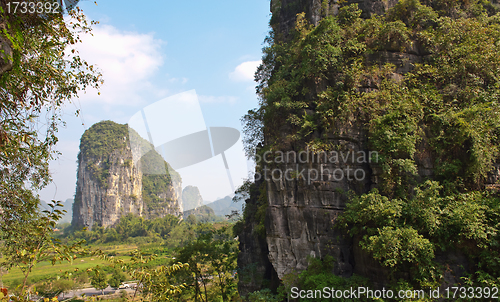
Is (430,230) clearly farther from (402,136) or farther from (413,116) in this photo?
(413,116)

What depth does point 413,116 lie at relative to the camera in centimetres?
895

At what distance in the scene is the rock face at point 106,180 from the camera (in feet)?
188

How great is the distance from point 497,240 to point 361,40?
7166 mm

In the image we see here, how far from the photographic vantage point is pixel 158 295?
9.66 feet

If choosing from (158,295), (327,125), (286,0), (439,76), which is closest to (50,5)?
(158,295)

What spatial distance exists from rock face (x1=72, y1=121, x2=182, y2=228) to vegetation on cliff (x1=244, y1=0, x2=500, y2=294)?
54781mm

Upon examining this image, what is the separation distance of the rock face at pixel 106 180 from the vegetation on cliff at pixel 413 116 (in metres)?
54.8

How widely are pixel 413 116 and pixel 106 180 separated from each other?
5914cm

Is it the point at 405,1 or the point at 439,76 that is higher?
the point at 405,1

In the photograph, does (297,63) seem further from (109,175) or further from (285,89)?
(109,175)

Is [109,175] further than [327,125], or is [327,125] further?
[109,175]

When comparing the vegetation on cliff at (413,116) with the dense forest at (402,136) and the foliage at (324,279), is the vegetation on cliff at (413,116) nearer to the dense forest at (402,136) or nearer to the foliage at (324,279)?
the dense forest at (402,136)

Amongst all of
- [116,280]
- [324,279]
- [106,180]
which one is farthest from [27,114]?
[106,180]

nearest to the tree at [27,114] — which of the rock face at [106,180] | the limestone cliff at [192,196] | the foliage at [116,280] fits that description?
the foliage at [116,280]
